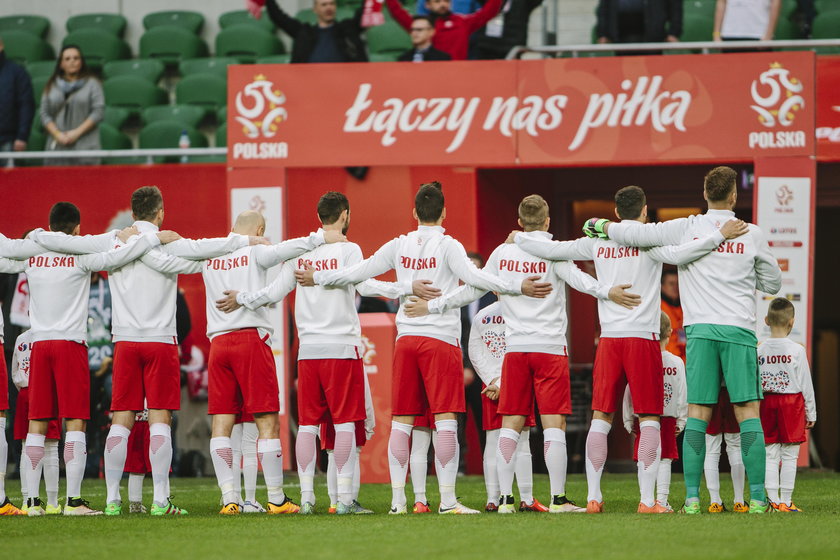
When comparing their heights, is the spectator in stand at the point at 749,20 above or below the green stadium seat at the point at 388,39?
below

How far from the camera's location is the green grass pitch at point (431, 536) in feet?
22.2

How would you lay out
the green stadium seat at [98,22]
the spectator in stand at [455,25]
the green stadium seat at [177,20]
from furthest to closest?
the green stadium seat at [98,22] < the green stadium seat at [177,20] < the spectator in stand at [455,25]

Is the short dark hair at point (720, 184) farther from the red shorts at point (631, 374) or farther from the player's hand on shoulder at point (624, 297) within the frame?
the red shorts at point (631, 374)

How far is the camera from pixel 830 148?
1260cm

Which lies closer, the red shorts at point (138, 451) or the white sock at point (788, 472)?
the white sock at point (788, 472)

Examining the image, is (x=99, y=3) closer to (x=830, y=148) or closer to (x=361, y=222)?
(x=361, y=222)

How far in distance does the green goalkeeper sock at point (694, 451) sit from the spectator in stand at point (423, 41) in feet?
19.2

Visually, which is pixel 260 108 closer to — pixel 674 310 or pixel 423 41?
pixel 423 41

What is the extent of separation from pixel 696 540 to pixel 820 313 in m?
11.7

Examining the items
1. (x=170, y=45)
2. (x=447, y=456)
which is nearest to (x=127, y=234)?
(x=447, y=456)

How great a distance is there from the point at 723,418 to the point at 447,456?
188 centimetres

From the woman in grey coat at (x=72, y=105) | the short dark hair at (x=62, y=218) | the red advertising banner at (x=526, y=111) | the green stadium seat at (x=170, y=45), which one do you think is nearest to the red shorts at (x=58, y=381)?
the short dark hair at (x=62, y=218)

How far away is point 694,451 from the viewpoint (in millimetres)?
8664

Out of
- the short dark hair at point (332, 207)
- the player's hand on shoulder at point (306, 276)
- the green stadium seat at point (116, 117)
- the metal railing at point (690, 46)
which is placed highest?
the metal railing at point (690, 46)
